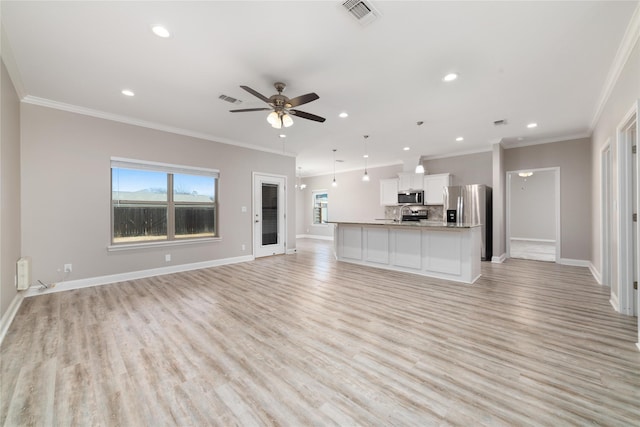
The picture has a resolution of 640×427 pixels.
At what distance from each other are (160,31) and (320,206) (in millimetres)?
9233

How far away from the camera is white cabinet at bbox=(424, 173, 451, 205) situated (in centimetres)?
719

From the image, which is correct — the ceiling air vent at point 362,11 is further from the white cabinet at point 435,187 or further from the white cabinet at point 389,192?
the white cabinet at point 389,192

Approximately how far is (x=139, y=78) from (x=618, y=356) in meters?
5.63

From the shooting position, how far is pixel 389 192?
8414mm

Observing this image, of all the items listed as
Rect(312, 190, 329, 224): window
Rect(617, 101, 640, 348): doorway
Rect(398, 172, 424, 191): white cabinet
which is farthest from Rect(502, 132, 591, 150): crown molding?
Rect(312, 190, 329, 224): window

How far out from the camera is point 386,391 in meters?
1.74

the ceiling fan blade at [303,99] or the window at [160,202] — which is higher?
the ceiling fan blade at [303,99]

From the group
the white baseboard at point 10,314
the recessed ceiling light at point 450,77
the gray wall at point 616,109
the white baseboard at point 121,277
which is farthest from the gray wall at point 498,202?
the white baseboard at point 10,314

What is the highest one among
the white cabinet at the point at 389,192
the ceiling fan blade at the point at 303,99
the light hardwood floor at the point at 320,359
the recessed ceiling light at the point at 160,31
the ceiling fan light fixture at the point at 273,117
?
the recessed ceiling light at the point at 160,31

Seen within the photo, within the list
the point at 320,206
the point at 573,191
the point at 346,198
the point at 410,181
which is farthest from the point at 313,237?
the point at 573,191

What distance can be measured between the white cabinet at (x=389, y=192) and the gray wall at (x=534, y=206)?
16.3 ft

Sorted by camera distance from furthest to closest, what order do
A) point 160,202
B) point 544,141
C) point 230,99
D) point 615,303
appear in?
point 544,141
point 160,202
point 230,99
point 615,303

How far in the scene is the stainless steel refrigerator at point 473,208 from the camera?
6211mm

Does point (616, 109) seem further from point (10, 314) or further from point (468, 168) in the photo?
point (10, 314)
